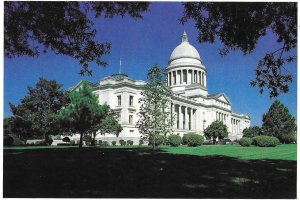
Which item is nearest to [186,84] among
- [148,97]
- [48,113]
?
[48,113]

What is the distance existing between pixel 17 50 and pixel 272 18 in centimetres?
934

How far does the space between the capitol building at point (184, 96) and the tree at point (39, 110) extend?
54.8ft

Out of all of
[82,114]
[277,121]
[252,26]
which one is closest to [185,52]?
[277,121]

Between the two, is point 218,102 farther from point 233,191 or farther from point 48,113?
point 233,191

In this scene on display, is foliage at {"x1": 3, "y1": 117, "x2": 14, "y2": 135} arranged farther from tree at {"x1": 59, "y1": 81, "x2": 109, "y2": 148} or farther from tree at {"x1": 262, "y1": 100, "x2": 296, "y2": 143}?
tree at {"x1": 262, "y1": 100, "x2": 296, "y2": 143}

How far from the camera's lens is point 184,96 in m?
87.2

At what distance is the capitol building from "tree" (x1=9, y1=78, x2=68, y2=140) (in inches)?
657

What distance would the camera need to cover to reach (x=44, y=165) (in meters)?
12.9

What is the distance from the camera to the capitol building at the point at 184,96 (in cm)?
6581

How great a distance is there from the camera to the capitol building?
65.8 meters

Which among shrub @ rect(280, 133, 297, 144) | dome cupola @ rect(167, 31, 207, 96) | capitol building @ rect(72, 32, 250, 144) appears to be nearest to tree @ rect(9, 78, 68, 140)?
capitol building @ rect(72, 32, 250, 144)

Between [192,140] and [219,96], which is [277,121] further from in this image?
[192,140]

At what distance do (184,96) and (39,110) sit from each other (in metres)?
45.8

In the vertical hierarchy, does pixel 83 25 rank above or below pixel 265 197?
above
